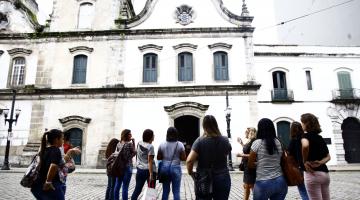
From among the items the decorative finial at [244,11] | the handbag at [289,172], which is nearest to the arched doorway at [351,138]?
the decorative finial at [244,11]

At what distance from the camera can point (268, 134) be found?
4.15 m

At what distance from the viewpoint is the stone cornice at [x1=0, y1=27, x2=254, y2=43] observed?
801 inches

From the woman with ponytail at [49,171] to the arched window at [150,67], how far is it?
1579 centimetres

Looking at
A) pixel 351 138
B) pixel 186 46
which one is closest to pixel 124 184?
pixel 186 46

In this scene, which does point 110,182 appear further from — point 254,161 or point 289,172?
point 289,172

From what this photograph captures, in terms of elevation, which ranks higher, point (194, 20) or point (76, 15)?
point (76, 15)

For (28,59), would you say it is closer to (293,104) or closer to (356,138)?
(293,104)

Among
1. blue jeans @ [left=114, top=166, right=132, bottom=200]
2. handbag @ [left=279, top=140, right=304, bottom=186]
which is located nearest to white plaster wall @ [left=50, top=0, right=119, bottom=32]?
blue jeans @ [left=114, top=166, right=132, bottom=200]

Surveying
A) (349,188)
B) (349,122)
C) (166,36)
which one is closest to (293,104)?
(349,122)

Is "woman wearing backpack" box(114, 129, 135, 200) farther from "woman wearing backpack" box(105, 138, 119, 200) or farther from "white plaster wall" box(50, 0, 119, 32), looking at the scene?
"white plaster wall" box(50, 0, 119, 32)

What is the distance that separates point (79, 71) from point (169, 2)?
318 inches

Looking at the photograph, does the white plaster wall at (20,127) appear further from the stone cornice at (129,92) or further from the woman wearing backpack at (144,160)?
the woman wearing backpack at (144,160)

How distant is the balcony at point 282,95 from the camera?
22156 mm

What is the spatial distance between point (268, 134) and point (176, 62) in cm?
1635
